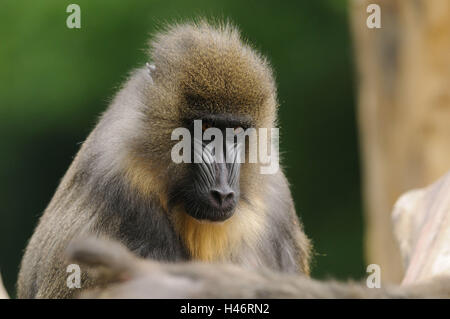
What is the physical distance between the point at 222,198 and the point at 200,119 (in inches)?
17.7

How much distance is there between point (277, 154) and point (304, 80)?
272 inches

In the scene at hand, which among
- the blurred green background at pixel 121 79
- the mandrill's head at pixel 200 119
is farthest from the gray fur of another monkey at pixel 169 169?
the blurred green background at pixel 121 79

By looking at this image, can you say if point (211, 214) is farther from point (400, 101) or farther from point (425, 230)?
point (400, 101)

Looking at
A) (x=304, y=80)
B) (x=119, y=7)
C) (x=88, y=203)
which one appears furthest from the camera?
(x=304, y=80)

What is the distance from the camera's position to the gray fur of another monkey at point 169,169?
4.02m

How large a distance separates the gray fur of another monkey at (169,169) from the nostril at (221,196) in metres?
0.03

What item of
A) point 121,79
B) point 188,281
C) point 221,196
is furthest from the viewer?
point 121,79

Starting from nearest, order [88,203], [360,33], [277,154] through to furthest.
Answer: [88,203] < [277,154] < [360,33]

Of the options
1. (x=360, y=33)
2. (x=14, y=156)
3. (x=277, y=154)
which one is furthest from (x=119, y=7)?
(x=277, y=154)

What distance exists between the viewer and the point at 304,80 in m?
11.3

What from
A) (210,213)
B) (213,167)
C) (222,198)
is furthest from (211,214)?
(213,167)

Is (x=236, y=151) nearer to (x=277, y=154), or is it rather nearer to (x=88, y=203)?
(x=277, y=154)

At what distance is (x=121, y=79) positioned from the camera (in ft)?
32.4

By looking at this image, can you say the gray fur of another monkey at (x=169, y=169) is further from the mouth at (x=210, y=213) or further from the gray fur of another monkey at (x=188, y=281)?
the gray fur of another monkey at (x=188, y=281)
